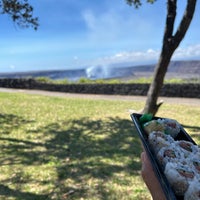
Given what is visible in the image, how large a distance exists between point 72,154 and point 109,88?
11.3 metres

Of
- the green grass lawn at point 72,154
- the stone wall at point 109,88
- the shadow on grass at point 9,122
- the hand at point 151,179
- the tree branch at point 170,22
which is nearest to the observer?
the hand at point 151,179

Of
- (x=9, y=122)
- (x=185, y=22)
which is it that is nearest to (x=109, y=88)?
(x=9, y=122)

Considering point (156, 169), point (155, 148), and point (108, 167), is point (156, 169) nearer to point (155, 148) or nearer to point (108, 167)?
point (155, 148)

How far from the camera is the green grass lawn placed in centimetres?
448

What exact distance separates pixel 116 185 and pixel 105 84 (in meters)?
13.0

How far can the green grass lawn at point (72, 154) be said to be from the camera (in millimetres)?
4477

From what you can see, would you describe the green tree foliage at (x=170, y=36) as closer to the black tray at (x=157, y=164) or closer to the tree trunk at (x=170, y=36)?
the tree trunk at (x=170, y=36)

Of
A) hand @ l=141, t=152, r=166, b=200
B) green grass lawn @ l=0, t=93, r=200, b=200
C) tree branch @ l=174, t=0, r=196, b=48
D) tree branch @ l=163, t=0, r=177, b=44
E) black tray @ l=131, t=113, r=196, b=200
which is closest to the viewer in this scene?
black tray @ l=131, t=113, r=196, b=200

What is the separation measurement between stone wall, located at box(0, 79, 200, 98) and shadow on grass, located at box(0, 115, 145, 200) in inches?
284

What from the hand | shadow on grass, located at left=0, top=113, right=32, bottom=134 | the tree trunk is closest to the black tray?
the hand

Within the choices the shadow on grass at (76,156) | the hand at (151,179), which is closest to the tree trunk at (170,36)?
the shadow on grass at (76,156)

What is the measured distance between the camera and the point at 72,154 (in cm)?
617

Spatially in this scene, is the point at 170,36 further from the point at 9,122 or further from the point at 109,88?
the point at 109,88

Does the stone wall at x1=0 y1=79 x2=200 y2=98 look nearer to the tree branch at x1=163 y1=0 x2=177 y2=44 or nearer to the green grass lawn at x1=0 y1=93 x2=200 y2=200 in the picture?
the green grass lawn at x1=0 y1=93 x2=200 y2=200
